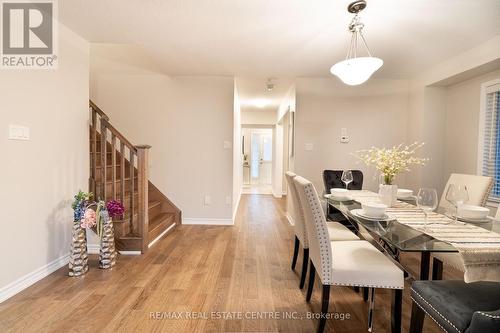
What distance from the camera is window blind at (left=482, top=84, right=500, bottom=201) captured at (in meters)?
2.95

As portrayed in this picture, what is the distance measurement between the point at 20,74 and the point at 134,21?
1.02 meters

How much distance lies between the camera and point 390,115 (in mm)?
4082

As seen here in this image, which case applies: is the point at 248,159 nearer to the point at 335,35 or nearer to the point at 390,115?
the point at 390,115

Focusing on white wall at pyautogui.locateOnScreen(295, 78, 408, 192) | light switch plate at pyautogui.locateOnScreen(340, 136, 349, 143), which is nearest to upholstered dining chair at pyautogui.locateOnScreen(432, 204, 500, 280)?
white wall at pyautogui.locateOnScreen(295, 78, 408, 192)

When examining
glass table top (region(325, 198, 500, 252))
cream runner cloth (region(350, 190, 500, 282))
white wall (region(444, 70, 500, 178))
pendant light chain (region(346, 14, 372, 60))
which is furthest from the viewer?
white wall (region(444, 70, 500, 178))

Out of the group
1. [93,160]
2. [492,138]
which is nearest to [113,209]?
[93,160]

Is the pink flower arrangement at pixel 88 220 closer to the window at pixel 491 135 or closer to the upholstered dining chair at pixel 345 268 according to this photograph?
the upholstered dining chair at pixel 345 268

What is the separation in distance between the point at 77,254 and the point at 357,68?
9.40 ft

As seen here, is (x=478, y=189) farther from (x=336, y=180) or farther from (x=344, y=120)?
(x=344, y=120)

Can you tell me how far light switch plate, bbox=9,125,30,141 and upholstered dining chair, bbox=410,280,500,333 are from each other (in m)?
2.84

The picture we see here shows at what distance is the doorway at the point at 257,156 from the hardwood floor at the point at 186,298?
6.05 m

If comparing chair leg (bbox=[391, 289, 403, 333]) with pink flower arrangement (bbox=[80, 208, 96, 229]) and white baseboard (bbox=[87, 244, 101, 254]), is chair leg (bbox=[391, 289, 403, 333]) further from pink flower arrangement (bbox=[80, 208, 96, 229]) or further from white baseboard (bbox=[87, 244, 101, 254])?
white baseboard (bbox=[87, 244, 101, 254])

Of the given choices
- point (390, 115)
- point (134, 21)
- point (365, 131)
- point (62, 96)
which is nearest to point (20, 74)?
point (62, 96)

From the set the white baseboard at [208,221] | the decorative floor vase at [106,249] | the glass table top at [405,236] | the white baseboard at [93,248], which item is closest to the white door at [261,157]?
the white baseboard at [208,221]
